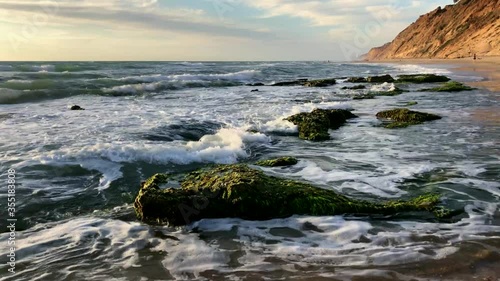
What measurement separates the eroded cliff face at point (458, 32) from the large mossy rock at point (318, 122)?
64.1m

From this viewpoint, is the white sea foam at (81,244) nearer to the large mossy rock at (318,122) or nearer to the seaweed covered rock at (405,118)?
the large mossy rock at (318,122)

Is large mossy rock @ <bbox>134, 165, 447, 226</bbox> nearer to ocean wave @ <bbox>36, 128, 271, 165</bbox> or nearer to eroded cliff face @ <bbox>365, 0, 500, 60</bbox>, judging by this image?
ocean wave @ <bbox>36, 128, 271, 165</bbox>

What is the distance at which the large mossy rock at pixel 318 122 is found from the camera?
33.3 feet

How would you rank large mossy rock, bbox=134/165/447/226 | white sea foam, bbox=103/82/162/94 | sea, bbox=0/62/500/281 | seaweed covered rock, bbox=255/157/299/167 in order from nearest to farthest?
sea, bbox=0/62/500/281 → large mossy rock, bbox=134/165/447/226 → seaweed covered rock, bbox=255/157/299/167 → white sea foam, bbox=103/82/162/94

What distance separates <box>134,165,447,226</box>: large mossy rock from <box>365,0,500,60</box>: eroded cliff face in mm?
70870

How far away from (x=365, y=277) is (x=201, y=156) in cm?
505

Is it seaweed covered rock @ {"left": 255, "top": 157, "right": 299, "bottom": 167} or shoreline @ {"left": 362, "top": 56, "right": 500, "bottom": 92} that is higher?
shoreline @ {"left": 362, "top": 56, "right": 500, "bottom": 92}

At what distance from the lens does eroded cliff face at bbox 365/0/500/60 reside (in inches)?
2844

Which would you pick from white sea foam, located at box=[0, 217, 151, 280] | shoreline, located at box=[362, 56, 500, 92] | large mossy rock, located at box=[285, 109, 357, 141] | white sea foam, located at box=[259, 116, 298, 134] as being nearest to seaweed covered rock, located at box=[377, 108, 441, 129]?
large mossy rock, located at box=[285, 109, 357, 141]

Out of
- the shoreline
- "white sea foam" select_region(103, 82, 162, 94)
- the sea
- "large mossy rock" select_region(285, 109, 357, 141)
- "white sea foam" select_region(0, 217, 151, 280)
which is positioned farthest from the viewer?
"white sea foam" select_region(103, 82, 162, 94)

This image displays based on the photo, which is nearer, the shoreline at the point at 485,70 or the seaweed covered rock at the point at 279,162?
the seaweed covered rock at the point at 279,162

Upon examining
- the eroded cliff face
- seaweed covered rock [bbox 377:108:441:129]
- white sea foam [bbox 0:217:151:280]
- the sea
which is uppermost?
the eroded cliff face

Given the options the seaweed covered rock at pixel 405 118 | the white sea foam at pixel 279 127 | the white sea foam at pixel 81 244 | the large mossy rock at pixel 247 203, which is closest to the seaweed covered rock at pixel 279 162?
the large mossy rock at pixel 247 203

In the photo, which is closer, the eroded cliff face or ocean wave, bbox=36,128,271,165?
ocean wave, bbox=36,128,271,165
